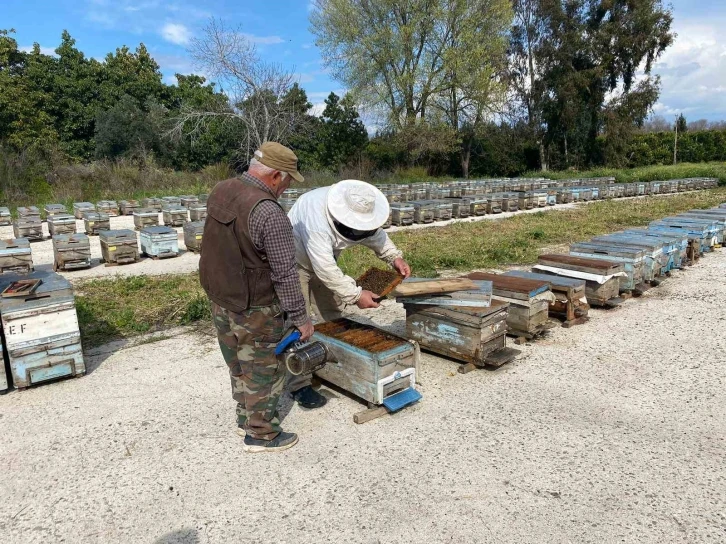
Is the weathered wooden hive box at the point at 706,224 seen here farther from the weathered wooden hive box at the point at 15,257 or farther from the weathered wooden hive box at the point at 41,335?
the weathered wooden hive box at the point at 15,257

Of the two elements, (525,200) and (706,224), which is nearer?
(706,224)

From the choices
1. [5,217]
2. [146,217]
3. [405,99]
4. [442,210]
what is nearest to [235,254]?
[146,217]

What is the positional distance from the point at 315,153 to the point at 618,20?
78.7 ft

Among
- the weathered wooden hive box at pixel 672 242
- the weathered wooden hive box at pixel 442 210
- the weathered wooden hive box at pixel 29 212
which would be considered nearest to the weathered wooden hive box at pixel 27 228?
the weathered wooden hive box at pixel 29 212

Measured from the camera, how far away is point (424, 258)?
351 inches

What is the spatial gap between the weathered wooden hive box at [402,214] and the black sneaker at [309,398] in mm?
10959

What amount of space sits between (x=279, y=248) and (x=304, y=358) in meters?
0.78

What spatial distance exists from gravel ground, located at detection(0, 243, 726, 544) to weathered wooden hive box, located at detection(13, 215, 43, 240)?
9309 millimetres

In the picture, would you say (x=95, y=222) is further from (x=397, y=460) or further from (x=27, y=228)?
(x=397, y=460)

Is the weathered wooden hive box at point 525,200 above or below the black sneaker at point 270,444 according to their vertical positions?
above

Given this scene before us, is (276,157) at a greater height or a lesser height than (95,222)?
greater

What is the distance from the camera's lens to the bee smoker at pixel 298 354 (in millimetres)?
3180

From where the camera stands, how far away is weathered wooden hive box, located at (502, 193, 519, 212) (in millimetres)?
17641

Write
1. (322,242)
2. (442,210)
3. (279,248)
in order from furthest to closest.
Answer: (442,210) → (322,242) → (279,248)
